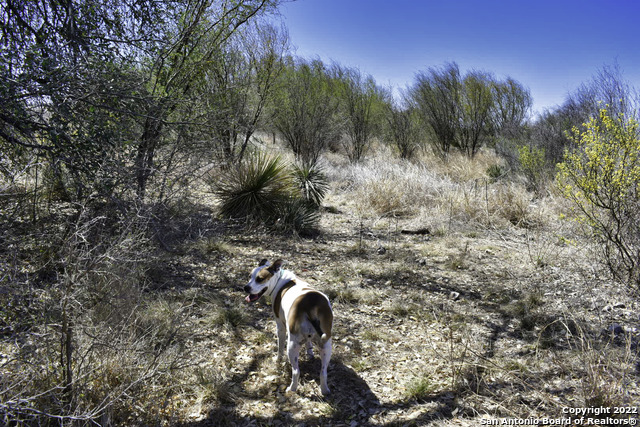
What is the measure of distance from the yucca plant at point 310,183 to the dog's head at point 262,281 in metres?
5.08

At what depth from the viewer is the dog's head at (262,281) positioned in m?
3.36

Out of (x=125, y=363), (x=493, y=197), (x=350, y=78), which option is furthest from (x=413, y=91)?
(x=125, y=363)

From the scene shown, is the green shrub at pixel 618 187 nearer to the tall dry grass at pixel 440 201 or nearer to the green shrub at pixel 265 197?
the tall dry grass at pixel 440 201

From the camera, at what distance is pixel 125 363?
264 cm

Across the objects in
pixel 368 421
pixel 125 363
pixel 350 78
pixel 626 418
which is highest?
pixel 350 78

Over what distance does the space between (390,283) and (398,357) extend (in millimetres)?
1760

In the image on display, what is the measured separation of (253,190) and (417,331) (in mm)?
4708

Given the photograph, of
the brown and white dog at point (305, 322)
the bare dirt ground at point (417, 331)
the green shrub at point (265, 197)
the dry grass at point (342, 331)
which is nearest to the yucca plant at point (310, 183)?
the green shrub at point (265, 197)

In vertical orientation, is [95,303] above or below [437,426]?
above

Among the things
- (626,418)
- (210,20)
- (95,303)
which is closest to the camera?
(626,418)

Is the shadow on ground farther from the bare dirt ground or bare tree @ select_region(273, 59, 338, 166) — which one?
bare tree @ select_region(273, 59, 338, 166)

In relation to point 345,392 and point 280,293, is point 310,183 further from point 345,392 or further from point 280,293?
point 345,392

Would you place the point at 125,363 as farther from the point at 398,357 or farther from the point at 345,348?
the point at 398,357

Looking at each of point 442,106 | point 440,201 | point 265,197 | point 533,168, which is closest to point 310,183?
point 265,197
